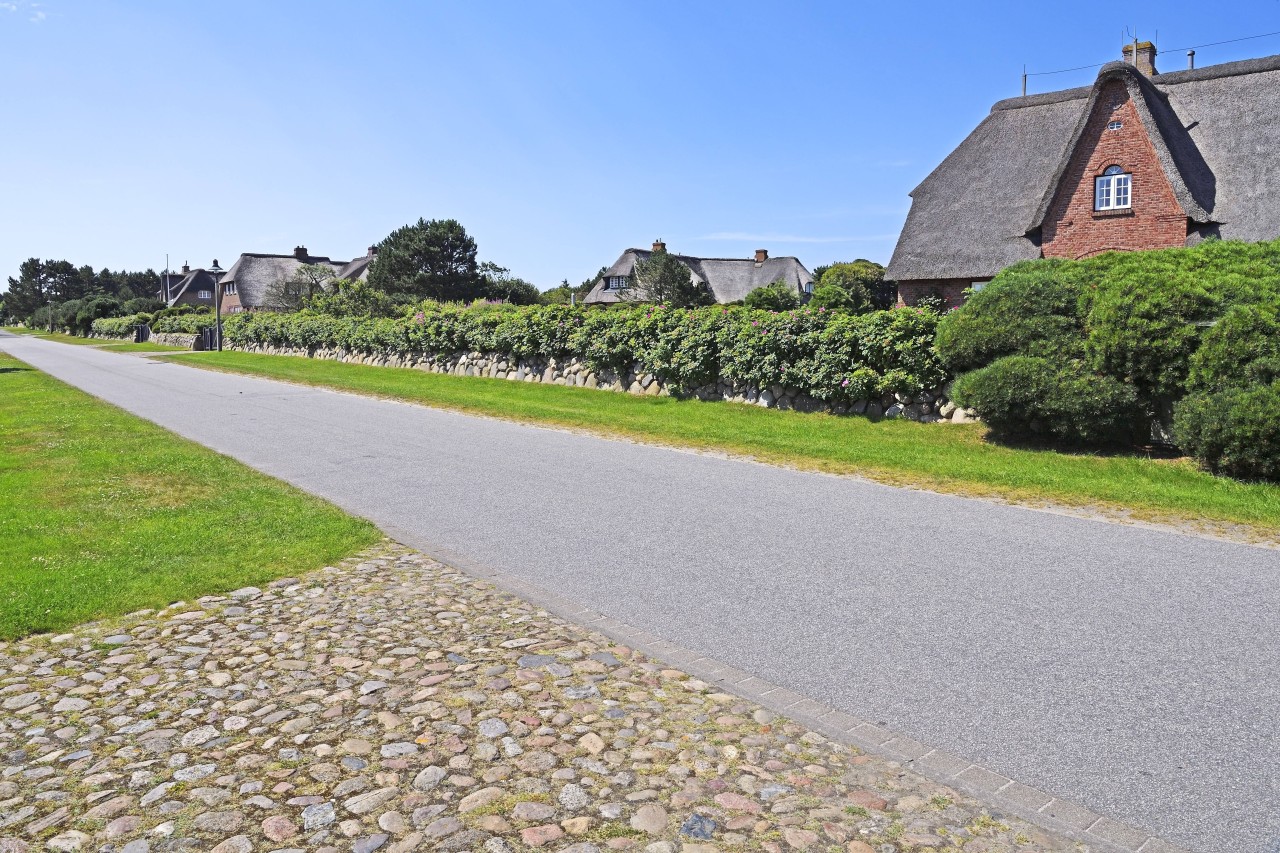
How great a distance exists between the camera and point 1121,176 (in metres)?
23.7

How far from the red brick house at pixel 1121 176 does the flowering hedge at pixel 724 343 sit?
12.7 metres

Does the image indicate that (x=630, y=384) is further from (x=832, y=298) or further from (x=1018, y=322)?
(x=832, y=298)

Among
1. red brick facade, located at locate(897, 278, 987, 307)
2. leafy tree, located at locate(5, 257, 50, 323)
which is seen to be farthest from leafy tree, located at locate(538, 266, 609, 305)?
leafy tree, located at locate(5, 257, 50, 323)

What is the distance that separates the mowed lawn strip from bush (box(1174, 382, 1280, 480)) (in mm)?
219

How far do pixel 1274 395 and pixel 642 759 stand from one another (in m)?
8.10

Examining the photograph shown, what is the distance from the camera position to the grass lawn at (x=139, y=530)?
18.5 ft

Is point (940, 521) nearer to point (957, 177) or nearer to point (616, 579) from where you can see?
point (616, 579)

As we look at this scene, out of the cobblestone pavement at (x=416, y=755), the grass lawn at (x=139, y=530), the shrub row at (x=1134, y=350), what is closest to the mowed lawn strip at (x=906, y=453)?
the shrub row at (x=1134, y=350)

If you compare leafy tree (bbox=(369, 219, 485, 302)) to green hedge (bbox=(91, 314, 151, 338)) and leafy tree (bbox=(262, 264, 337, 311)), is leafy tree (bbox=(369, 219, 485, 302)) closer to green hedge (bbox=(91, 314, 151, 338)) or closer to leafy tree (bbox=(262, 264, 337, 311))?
leafy tree (bbox=(262, 264, 337, 311))

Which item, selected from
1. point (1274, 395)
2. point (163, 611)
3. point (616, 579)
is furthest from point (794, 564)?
point (1274, 395)

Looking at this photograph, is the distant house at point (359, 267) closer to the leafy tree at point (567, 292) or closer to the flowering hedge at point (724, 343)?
the leafy tree at point (567, 292)

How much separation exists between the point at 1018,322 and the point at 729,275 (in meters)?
61.3

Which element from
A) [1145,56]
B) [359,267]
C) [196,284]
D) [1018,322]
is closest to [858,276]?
[1145,56]

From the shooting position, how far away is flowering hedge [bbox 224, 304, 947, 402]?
1342cm
